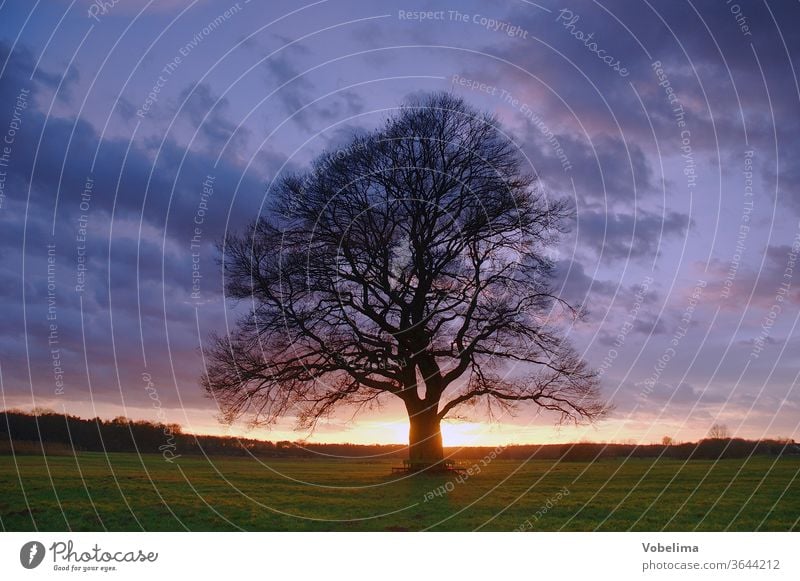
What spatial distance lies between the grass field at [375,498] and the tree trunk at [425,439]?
1030mm

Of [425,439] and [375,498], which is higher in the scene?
[425,439]

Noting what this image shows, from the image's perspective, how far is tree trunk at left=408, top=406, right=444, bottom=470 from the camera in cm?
2961

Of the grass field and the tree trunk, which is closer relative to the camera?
the grass field

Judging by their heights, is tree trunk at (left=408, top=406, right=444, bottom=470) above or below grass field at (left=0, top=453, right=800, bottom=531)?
above

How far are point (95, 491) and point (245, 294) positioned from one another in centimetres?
919

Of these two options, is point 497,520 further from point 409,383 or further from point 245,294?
point 245,294

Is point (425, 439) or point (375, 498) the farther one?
point (425, 439)

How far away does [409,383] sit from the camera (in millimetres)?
30547

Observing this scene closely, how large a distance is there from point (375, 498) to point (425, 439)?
18.3ft

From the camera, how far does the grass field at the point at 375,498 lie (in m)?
20.6

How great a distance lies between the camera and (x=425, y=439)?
29.8 meters

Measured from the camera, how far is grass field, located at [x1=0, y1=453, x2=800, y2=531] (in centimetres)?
2059

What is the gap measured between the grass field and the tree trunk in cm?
103
